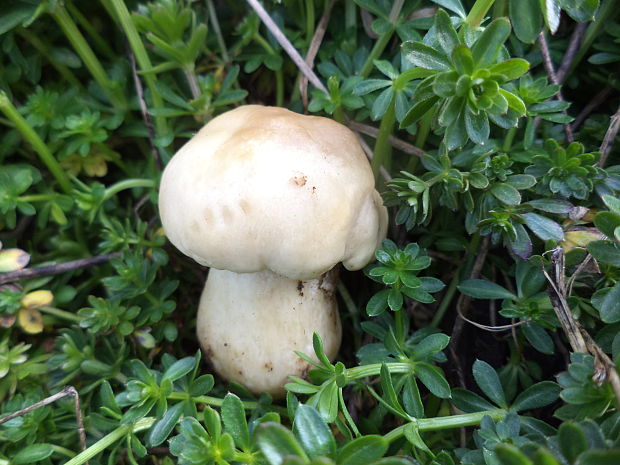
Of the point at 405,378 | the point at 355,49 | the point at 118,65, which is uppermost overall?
the point at 355,49

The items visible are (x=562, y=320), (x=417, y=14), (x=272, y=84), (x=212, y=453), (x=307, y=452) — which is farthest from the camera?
(x=272, y=84)

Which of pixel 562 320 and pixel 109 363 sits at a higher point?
pixel 562 320

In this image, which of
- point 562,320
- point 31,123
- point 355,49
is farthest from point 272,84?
point 562,320

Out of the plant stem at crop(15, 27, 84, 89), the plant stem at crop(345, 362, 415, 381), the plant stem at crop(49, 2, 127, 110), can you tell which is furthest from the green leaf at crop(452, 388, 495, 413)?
the plant stem at crop(15, 27, 84, 89)

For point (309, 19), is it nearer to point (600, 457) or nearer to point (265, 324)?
point (265, 324)

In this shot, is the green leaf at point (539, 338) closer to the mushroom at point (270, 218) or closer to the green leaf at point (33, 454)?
the mushroom at point (270, 218)

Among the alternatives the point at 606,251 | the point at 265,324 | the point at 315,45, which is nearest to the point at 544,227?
the point at 606,251

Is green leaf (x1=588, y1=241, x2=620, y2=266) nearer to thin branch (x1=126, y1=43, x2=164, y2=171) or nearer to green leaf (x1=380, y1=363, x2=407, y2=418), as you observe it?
green leaf (x1=380, y1=363, x2=407, y2=418)

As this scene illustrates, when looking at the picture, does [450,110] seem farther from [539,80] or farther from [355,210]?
[539,80]

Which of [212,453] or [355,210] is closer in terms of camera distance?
[212,453]
